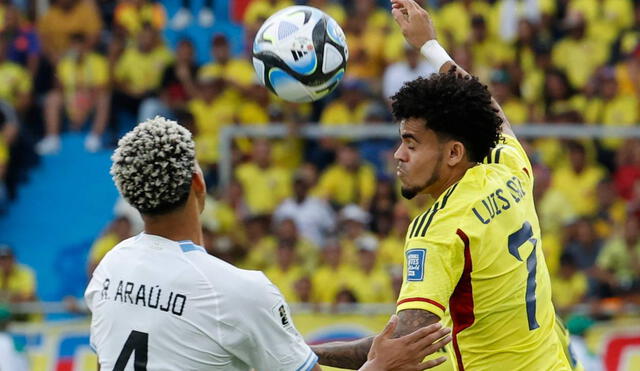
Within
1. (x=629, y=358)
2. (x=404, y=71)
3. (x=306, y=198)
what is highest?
(x=404, y=71)

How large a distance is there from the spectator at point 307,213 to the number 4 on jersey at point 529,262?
811 centimetres

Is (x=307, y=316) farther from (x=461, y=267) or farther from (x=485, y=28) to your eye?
(x=461, y=267)

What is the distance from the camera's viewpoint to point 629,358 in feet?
38.7

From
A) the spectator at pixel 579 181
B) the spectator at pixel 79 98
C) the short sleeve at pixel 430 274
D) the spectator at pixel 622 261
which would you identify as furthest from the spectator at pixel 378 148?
the short sleeve at pixel 430 274

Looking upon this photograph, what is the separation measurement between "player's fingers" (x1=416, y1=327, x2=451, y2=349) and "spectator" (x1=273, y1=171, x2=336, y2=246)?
870 cm

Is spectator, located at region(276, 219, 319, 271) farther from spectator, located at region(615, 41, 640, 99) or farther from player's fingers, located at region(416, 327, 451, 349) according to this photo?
player's fingers, located at region(416, 327, 451, 349)

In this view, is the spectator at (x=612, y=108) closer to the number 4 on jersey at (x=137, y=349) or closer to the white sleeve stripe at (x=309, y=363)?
the white sleeve stripe at (x=309, y=363)

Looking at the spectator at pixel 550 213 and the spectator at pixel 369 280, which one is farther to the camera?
the spectator at pixel 550 213

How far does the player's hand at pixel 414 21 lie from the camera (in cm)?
657

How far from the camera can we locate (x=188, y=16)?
1714cm

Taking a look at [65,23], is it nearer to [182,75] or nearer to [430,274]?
[182,75]

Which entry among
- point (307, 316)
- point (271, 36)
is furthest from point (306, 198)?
point (271, 36)

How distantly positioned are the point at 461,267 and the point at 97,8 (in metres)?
12.4

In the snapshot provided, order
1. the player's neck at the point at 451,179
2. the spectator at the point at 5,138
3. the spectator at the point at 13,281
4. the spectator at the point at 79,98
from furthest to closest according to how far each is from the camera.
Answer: the spectator at the point at 79,98
the spectator at the point at 5,138
the spectator at the point at 13,281
the player's neck at the point at 451,179
